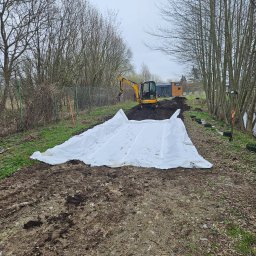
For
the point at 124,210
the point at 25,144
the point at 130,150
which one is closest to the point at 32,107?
the point at 25,144

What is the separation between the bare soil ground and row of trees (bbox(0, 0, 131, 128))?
6.43 metres

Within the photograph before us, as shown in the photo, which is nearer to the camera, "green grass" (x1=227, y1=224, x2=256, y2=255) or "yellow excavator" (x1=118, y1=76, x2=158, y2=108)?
"green grass" (x1=227, y1=224, x2=256, y2=255)

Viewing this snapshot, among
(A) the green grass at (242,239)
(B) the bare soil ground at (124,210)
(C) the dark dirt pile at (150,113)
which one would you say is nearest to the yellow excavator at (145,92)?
(C) the dark dirt pile at (150,113)

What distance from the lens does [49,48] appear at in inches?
649

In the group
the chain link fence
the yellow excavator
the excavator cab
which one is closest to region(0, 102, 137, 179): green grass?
the chain link fence

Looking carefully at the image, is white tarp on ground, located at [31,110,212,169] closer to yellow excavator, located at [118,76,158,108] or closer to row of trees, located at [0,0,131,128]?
row of trees, located at [0,0,131,128]

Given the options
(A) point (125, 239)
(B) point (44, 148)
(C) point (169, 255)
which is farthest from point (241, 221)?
(B) point (44, 148)

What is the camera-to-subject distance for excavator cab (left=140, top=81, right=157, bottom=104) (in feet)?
69.9

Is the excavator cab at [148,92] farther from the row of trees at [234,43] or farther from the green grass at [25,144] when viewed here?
the green grass at [25,144]

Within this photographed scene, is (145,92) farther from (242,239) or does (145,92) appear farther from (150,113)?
(242,239)

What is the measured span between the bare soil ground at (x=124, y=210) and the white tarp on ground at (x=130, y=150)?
1.45 ft

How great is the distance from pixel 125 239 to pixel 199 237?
0.92 meters

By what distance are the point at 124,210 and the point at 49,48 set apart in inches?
569

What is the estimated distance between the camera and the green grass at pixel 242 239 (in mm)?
3180
